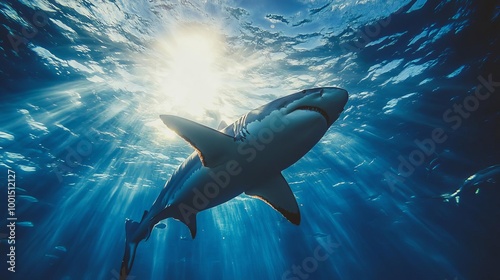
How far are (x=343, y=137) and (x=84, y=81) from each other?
53.4 ft

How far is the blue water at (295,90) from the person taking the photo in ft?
31.1

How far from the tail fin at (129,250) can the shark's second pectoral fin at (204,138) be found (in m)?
4.26

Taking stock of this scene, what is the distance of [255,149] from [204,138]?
0.78m

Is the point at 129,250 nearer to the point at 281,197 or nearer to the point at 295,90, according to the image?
the point at 281,197

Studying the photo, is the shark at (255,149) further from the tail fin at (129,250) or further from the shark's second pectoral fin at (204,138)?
the tail fin at (129,250)

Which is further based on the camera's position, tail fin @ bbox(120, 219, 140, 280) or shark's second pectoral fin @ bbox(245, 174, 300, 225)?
tail fin @ bbox(120, 219, 140, 280)

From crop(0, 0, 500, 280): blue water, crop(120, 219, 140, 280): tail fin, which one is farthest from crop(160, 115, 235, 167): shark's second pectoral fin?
crop(0, 0, 500, 280): blue water

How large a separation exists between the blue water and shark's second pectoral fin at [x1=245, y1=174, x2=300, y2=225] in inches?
279

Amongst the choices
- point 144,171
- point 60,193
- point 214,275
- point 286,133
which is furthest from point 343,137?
point 214,275

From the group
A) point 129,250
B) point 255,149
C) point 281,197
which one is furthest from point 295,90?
point 129,250

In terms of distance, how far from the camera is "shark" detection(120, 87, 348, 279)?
2966mm

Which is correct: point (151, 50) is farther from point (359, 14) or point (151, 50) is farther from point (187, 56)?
point (359, 14)

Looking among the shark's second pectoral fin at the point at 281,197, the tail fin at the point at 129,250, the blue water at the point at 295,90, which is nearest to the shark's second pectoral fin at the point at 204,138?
the shark's second pectoral fin at the point at 281,197

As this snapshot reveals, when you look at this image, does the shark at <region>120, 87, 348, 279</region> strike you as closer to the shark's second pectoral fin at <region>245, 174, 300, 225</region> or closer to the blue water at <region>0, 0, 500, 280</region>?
the shark's second pectoral fin at <region>245, 174, 300, 225</region>
